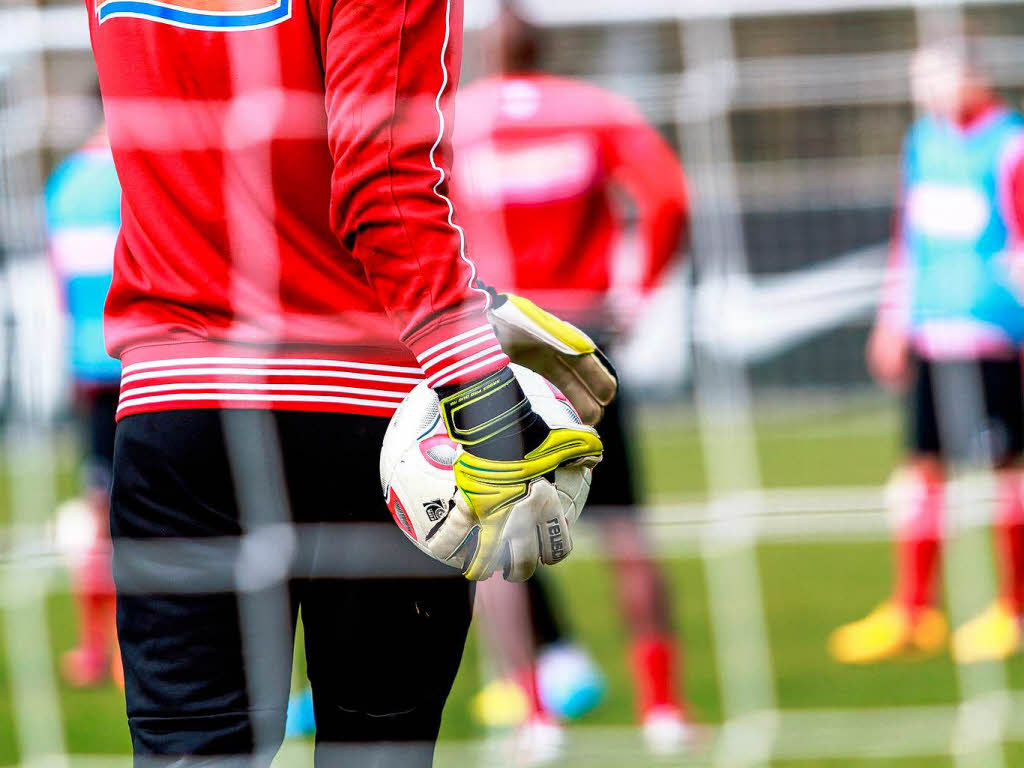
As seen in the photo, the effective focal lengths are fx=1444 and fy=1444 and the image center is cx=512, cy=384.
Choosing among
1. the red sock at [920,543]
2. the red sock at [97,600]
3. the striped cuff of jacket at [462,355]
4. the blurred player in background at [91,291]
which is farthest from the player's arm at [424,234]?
the red sock at [920,543]

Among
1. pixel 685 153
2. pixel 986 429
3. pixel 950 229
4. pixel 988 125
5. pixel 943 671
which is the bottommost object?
pixel 943 671

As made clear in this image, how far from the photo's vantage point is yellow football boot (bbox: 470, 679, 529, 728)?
3.11 metres

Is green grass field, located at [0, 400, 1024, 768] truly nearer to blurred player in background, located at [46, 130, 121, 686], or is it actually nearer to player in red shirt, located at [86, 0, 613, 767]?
blurred player in background, located at [46, 130, 121, 686]

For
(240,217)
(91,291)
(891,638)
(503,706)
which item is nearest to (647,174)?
(503,706)

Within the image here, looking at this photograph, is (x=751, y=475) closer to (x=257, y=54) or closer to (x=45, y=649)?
(x=45, y=649)

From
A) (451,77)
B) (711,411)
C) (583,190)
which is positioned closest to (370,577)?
(451,77)

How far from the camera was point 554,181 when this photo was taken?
10.0 feet

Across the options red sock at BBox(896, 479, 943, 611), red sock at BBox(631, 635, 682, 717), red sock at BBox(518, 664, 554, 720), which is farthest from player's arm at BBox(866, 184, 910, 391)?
red sock at BBox(518, 664, 554, 720)

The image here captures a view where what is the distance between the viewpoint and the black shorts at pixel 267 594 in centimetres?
144

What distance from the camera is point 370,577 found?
147 centimetres

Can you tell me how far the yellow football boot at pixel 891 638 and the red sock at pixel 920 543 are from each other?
4cm

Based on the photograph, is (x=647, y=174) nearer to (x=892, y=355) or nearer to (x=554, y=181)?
(x=554, y=181)

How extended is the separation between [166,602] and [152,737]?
134 millimetres

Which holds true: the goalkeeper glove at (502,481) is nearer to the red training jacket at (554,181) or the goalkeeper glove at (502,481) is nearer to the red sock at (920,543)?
the red training jacket at (554,181)
